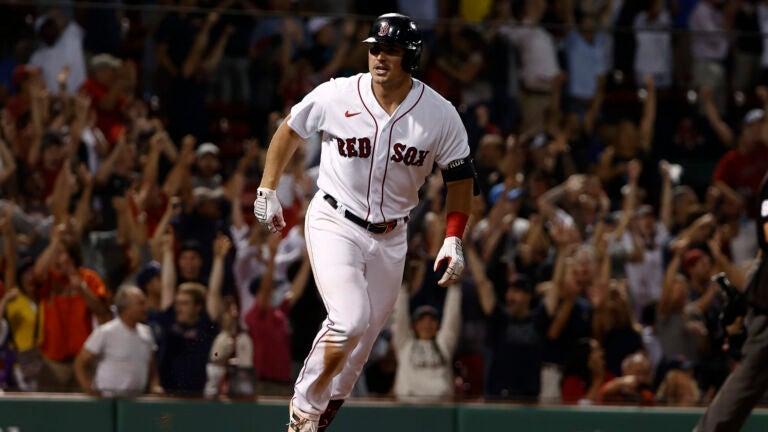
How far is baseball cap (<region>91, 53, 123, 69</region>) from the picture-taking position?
9.33m

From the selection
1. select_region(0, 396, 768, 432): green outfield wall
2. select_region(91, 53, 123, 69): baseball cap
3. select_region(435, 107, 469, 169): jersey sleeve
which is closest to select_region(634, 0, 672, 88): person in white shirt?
select_region(0, 396, 768, 432): green outfield wall

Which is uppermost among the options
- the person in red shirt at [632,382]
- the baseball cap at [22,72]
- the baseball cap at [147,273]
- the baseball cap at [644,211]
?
the baseball cap at [22,72]

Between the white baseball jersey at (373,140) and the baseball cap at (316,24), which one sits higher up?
the baseball cap at (316,24)

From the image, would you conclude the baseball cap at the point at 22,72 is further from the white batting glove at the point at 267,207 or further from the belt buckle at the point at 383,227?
the belt buckle at the point at 383,227

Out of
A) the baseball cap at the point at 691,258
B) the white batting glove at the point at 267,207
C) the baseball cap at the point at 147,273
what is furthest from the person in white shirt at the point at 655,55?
the white batting glove at the point at 267,207

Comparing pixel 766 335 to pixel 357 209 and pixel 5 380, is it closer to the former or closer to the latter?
pixel 357 209

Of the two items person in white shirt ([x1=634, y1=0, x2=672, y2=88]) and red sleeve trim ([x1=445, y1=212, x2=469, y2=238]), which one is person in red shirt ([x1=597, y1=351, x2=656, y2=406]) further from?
red sleeve trim ([x1=445, y1=212, x2=469, y2=238])

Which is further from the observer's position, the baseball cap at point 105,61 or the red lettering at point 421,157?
the baseball cap at point 105,61

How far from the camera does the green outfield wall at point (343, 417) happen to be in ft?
24.4

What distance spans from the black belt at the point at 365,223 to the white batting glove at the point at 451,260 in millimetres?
255

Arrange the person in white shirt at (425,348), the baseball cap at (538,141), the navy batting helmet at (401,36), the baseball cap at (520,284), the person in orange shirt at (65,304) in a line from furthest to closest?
1. the baseball cap at (538,141)
2. the baseball cap at (520,284)
3. the person in white shirt at (425,348)
4. the person in orange shirt at (65,304)
5. the navy batting helmet at (401,36)

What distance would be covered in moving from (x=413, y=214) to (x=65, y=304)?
2.44 m

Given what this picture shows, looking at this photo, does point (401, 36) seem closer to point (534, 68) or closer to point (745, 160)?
point (534, 68)

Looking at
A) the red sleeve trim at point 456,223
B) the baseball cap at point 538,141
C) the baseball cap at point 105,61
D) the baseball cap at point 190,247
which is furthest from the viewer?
the baseball cap at point 538,141
